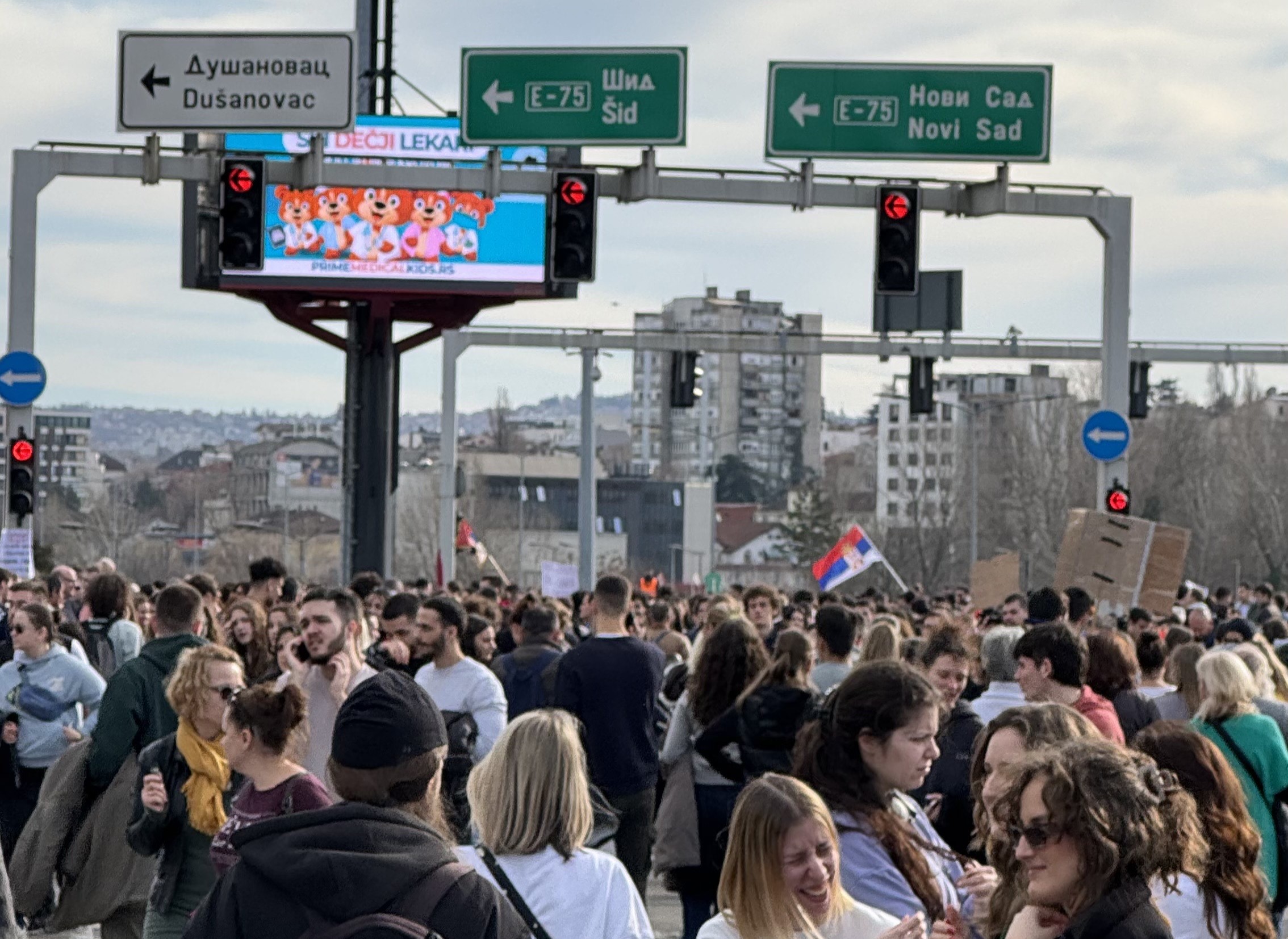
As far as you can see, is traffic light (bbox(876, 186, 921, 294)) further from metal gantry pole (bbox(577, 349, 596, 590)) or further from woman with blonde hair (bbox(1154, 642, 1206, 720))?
metal gantry pole (bbox(577, 349, 596, 590))

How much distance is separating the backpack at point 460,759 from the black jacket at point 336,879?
421 cm

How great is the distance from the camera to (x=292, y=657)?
10461 millimetres

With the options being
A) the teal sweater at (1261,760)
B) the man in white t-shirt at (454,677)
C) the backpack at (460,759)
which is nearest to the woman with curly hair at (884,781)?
the backpack at (460,759)

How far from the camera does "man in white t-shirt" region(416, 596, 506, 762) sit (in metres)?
10.7

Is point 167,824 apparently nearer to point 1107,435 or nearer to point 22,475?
point 22,475

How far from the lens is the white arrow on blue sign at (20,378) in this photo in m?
20.9

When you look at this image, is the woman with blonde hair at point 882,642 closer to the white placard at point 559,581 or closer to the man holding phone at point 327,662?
the man holding phone at point 327,662

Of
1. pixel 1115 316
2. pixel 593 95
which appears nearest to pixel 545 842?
pixel 593 95

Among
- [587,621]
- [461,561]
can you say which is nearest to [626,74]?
[587,621]

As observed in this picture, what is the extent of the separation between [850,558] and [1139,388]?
10.7 metres

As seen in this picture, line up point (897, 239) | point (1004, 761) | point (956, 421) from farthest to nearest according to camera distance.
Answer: point (956, 421) → point (897, 239) → point (1004, 761)

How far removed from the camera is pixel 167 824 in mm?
8125

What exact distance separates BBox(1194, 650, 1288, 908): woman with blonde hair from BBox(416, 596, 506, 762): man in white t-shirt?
130 inches

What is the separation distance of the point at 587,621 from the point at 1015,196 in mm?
6042
